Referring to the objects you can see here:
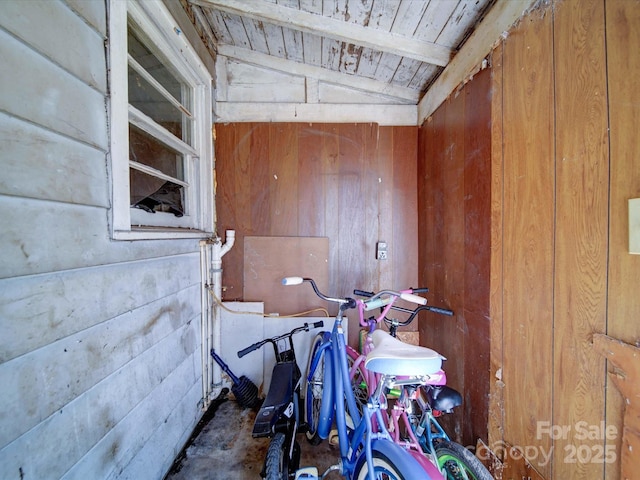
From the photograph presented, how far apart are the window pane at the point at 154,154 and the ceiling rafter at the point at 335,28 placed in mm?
896

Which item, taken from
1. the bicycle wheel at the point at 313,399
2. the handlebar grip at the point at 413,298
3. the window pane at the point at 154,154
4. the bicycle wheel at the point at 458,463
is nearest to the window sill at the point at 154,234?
the window pane at the point at 154,154

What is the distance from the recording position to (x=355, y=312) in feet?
6.44

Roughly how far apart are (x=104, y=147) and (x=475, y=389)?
6.33 feet

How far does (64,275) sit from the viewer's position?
766mm

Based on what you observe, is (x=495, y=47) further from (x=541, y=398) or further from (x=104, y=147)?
(x=104, y=147)

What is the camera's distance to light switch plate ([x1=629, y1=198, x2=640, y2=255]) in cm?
62

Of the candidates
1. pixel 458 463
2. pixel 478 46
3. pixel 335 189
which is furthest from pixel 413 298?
pixel 478 46

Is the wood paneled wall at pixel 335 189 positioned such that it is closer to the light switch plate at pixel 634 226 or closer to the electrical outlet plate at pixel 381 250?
the electrical outlet plate at pixel 381 250

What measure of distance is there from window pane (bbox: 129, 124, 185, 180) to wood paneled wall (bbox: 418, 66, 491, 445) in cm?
167

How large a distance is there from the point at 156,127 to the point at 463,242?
1.74 meters

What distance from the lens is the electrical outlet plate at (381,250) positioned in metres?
1.92

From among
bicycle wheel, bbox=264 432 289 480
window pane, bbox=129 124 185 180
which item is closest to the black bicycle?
bicycle wheel, bbox=264 432 289 480

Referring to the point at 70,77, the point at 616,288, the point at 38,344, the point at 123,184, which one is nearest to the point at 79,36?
the point at 70,77

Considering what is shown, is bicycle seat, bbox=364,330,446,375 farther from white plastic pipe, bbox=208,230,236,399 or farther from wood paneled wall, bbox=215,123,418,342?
A: white plastic pipe, bbox=208,230,236,399
